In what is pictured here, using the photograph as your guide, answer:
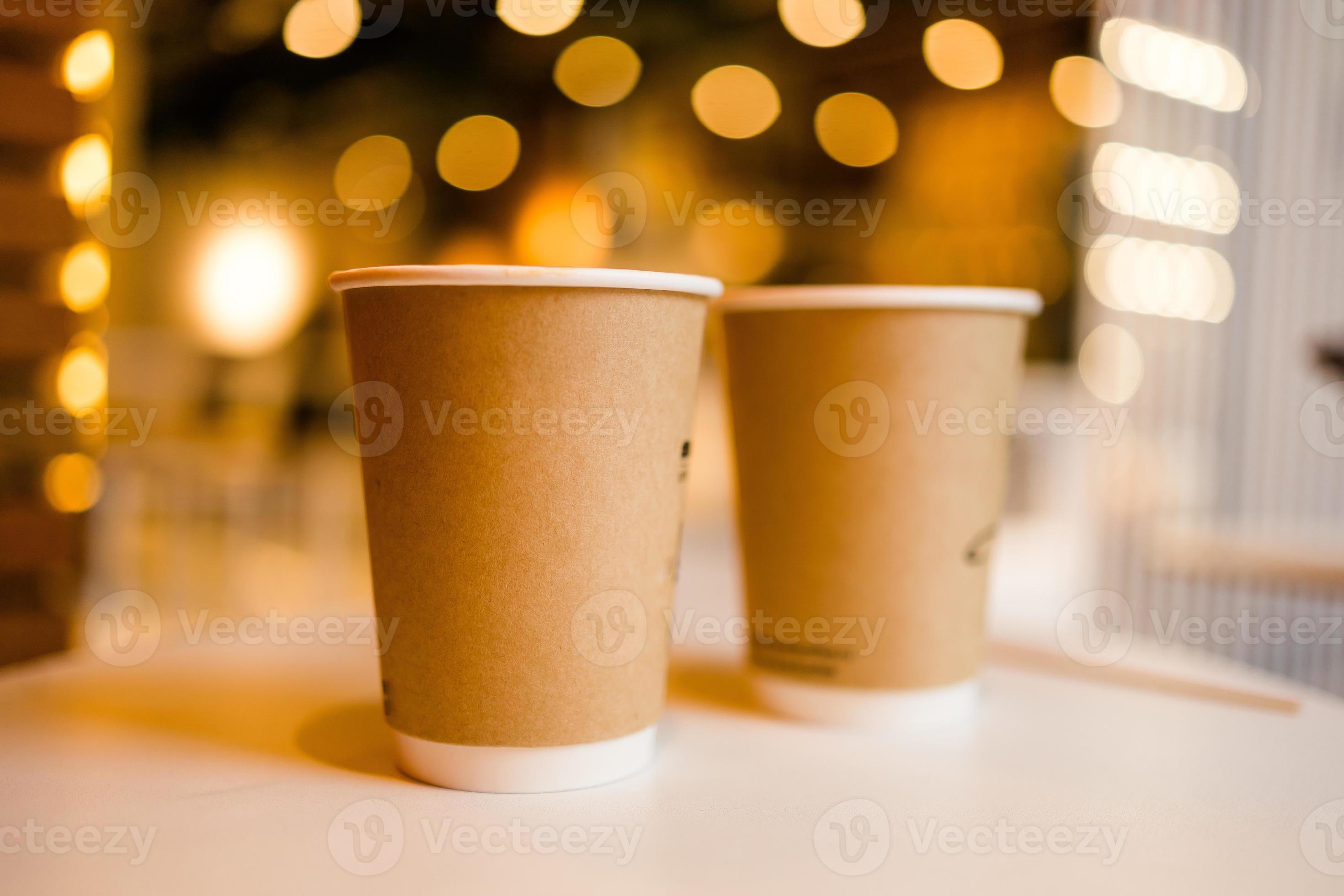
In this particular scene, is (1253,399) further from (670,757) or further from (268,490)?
(268,490)

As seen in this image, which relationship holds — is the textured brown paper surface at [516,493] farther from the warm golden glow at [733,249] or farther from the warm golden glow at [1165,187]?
the warm golden glow at [733,249]

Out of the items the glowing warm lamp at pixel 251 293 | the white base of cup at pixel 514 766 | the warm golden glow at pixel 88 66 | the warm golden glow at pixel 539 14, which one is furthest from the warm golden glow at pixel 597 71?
the white base of cup at pixel 514 766

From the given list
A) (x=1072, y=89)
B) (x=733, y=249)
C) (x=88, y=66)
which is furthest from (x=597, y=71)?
(x=88, y=66)

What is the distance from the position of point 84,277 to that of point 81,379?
73 mm

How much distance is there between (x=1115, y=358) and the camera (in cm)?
160

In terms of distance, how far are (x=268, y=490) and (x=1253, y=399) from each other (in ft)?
11.3

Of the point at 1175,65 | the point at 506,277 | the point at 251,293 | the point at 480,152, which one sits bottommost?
the point at 506,277

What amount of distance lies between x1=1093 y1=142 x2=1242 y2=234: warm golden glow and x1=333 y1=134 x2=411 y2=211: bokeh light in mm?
4556

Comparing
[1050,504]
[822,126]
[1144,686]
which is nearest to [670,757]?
[1144,686]

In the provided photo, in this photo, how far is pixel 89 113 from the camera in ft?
2.43

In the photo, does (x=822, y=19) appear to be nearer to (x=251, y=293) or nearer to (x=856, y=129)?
(x=856, y=129)

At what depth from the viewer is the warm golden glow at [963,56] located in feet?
14.6

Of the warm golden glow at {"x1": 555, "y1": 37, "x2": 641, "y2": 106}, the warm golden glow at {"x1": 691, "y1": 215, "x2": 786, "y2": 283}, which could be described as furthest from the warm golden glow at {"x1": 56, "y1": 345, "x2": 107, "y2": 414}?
the warm golden glow at {"x1": 691, "y1": 215, "x2": 786, "y2": 283}

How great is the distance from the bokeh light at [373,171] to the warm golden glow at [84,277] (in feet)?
16.4
